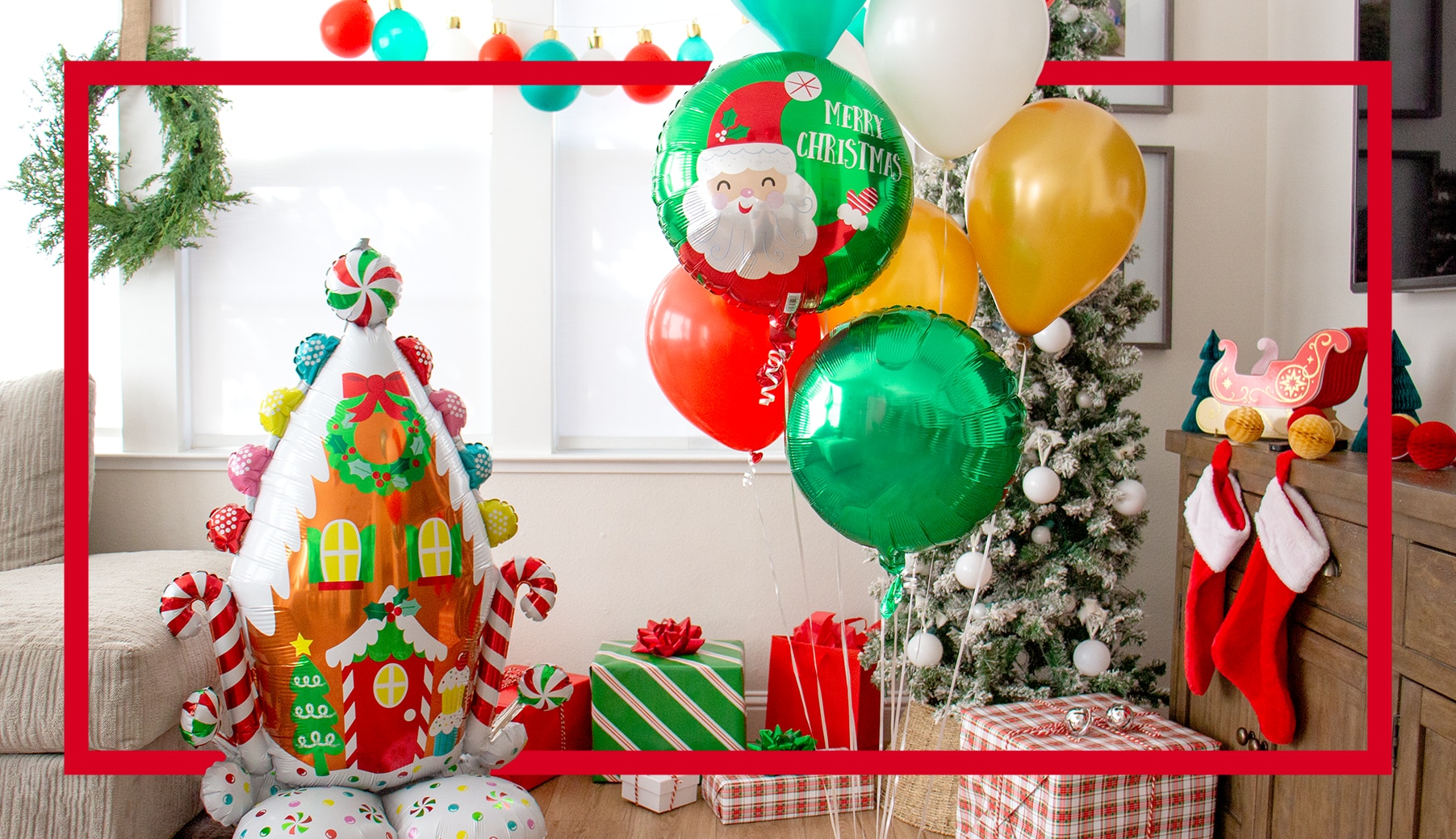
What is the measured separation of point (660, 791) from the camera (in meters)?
2.06

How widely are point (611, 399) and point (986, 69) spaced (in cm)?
155

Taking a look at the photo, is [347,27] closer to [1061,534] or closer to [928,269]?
[928,269]

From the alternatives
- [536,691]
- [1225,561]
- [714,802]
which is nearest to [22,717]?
[536,691]

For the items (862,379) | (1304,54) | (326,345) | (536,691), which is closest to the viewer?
(862,379)

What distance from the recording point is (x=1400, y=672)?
1358mm

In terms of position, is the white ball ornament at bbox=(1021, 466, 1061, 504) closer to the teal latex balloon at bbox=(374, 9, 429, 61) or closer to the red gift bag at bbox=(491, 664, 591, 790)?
the red gift bag at bbox=(491, 664, 591, 790)

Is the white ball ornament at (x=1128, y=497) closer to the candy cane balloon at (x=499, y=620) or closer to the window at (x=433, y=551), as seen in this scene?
the candy cane balloon at (x=499, y=620)

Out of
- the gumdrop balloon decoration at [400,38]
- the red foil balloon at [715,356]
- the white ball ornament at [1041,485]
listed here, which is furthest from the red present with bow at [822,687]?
the gumdrop balloon decoration at [400,38]

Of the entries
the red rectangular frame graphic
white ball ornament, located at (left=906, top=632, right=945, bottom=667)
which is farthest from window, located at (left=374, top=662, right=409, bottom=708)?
white ball ornament, located at (left=906, top=632, right=945, bottom=667)

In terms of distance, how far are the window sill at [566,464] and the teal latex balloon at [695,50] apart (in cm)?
96

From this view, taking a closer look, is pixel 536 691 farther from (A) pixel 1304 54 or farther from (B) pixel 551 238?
(A) pixel 1304 54

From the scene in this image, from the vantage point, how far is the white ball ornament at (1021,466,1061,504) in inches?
72.8

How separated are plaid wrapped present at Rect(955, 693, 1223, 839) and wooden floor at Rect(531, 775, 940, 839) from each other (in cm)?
23

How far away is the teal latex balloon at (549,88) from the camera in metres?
2.27
